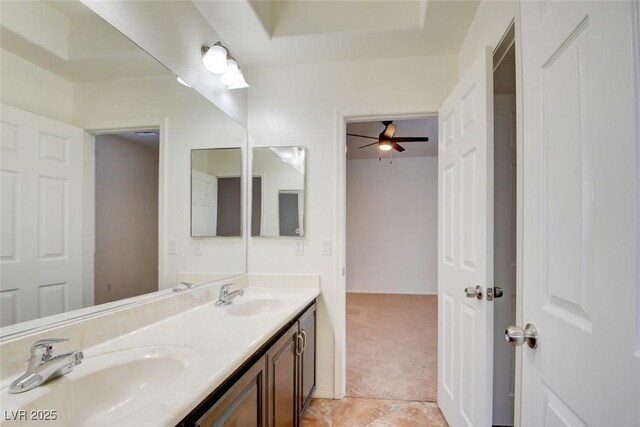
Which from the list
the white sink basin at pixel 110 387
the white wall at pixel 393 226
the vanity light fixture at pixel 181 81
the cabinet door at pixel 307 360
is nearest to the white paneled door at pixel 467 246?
the cabinet door at pixel 307 360

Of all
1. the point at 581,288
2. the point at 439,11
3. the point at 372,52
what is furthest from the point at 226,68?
the point at 581,288

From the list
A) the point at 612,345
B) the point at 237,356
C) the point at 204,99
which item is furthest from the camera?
the point at 204,99

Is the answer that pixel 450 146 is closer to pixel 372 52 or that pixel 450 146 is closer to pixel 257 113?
pixel 372 52

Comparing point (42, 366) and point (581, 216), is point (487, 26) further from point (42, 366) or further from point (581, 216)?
point (42, 366)

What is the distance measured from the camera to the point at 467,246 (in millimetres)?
1528

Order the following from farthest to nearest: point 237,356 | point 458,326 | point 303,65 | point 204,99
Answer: point 303,65, point 204,99, point 458,326, point 237,356

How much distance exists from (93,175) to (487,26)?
1924 millimetres

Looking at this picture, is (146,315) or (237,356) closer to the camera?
(237,356)

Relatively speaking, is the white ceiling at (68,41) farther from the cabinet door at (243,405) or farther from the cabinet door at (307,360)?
the cabinet door at (307,360)

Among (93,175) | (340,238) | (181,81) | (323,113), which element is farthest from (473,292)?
(181,81)

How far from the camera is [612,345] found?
530 mm

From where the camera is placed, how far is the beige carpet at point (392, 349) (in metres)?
2.28

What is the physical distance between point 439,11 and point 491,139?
2.96 ft

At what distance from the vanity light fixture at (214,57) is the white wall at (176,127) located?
217 mm
